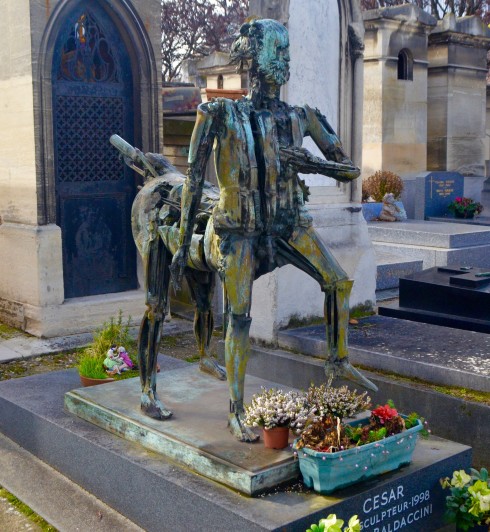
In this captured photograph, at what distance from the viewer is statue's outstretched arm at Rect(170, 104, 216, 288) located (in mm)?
4449

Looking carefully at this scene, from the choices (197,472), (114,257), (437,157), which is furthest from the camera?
(437,157)

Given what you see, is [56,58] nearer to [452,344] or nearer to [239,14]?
[452,344]

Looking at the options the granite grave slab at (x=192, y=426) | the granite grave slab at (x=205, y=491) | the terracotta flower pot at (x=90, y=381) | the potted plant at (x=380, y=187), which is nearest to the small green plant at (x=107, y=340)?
the terracotta flower pot at (x=90, y=381)

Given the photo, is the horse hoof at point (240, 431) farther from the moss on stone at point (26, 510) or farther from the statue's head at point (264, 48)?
the statue's head at point (264, 48)

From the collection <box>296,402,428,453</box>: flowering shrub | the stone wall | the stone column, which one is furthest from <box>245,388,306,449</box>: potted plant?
the stone column

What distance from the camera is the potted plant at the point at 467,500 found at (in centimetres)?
440

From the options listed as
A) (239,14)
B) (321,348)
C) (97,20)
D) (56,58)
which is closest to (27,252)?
(56,58)

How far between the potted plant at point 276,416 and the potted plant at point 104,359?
7.08 ft

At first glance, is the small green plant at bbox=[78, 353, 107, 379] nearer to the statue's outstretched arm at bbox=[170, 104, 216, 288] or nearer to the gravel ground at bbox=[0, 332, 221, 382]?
the gravel ground at bbox=[0, 332, 221, 382]

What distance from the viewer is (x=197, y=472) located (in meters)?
4.51

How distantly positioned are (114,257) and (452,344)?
14.9 ft

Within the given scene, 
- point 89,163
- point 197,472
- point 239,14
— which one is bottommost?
point 197,472

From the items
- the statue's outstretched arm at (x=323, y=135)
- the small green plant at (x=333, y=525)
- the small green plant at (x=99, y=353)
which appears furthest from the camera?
the small green plant at (x=99, y=353)

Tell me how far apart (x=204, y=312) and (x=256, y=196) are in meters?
1.37
